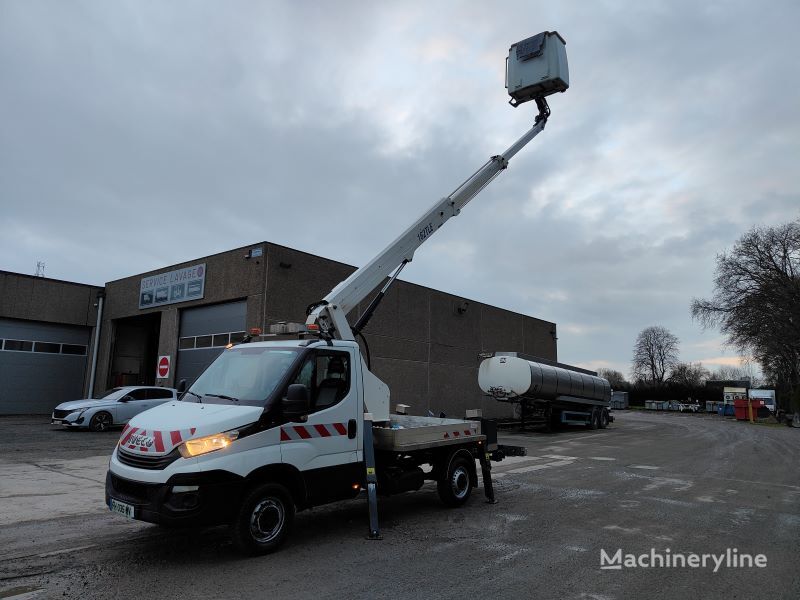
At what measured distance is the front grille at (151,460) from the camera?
4.96m

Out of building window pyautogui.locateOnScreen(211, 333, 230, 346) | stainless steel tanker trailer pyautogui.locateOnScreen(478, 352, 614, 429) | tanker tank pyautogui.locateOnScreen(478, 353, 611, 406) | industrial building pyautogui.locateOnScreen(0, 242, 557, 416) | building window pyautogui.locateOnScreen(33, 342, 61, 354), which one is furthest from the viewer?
building window pyautogui.locateOnScreen(33, 342, 61, 354)

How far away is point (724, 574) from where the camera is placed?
17.0 ft

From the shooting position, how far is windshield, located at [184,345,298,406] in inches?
228

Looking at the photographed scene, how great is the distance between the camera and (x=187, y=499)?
489 centimetres

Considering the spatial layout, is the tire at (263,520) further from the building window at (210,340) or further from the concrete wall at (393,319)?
the building window at (210,340)

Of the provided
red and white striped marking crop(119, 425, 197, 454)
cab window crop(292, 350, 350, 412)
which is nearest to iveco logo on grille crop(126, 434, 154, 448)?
red and white striped marking crop(119, 425, 197, 454)

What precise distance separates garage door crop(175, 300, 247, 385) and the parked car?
1491 millimetres

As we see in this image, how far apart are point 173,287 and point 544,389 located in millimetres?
16791

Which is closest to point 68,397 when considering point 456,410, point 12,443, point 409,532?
point 12,443

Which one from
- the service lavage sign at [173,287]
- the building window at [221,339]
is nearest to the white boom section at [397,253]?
the building window at [221,339]

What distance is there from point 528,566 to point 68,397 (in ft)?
89.1

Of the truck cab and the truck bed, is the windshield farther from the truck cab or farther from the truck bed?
the truck bed

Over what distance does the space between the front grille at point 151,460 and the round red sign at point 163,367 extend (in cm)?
1829

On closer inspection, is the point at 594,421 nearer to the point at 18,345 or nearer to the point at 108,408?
the point at 108,408
